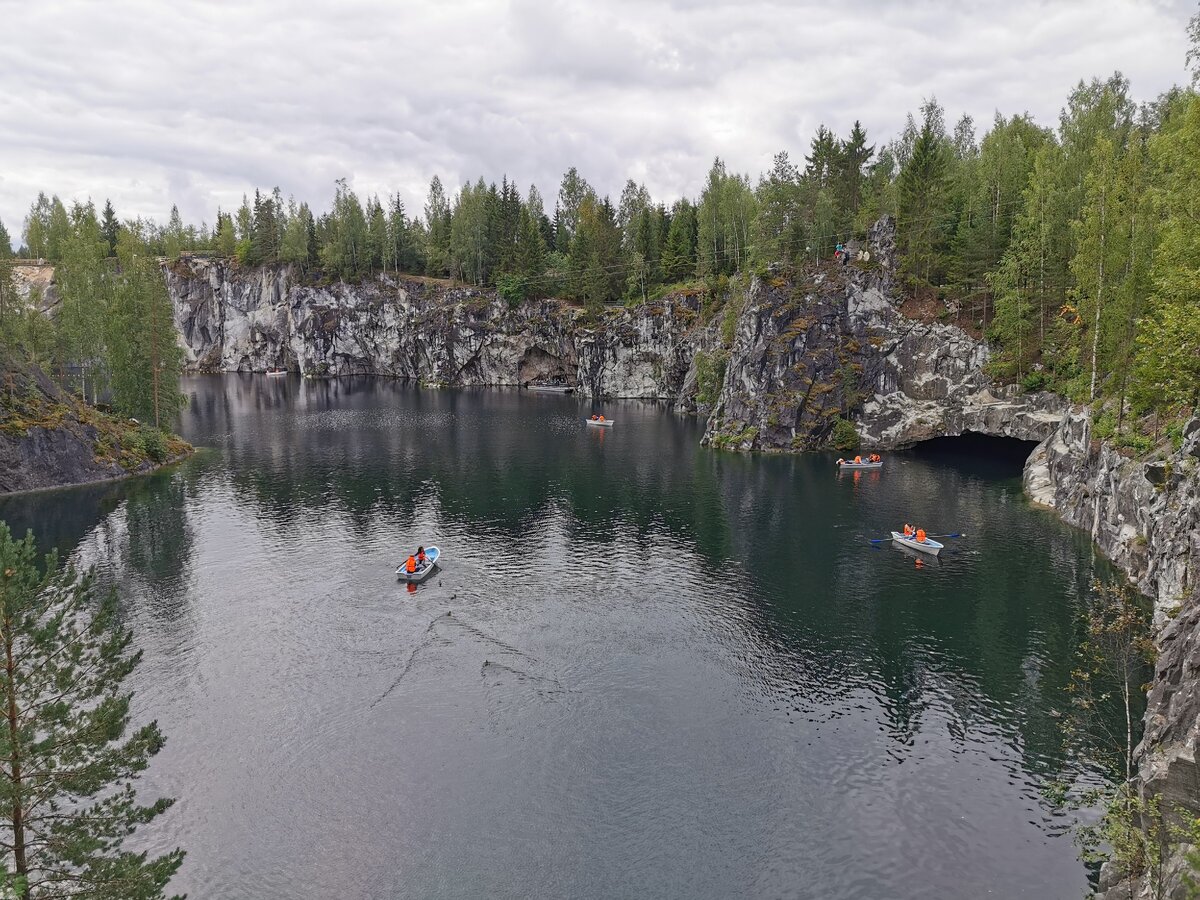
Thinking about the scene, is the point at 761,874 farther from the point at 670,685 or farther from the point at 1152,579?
the point at 1152,579

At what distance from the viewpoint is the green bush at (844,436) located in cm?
10600

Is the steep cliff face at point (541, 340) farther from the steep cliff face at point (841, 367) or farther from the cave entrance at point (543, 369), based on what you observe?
the steep cliff face at point (841, 367)

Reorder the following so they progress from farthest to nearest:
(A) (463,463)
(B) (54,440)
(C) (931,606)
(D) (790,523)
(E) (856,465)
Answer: (A) (463,463) → (E) (856,465) → (B) (54,440) → (D) (790,523) → (C) (931,606)

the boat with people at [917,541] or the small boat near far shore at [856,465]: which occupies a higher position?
the small boat near far shore at [856,465]

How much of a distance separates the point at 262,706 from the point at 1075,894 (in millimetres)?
37098

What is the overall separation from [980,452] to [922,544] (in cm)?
5250

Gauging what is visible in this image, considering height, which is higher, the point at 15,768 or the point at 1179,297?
the point at 1179,297

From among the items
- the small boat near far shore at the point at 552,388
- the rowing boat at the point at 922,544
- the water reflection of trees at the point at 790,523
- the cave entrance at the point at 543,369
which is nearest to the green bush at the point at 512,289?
the cave entrance at the point at 543,369

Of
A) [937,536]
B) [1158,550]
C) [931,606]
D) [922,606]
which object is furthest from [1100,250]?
[922,606]

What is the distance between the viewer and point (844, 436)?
106m

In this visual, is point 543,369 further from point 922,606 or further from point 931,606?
point 931,606

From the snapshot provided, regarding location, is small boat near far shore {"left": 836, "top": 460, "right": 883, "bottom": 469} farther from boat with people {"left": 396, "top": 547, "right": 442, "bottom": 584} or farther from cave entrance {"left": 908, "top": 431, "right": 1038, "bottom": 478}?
boat with people {"left": 396, "top": 547, "right": 442, "bottom": 584}

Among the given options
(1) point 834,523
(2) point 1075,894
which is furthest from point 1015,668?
(1) point 834,523

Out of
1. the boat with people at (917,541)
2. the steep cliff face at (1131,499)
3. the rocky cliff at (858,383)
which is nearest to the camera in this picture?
the rocky cliff at (858,383)
